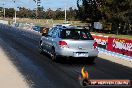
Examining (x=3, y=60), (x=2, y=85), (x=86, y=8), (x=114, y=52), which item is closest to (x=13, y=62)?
(x=3, y=60)

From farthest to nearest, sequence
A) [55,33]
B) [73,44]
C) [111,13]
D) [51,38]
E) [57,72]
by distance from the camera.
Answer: [111,13], [51,38], [55,33], [73,44], [57,72]

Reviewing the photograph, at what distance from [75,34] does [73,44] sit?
724 mm

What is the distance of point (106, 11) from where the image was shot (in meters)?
63.4

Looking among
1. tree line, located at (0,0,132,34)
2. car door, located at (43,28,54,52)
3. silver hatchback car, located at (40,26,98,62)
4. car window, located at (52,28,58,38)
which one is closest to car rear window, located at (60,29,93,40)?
silver hatchback car, located at (40,26,98,62)

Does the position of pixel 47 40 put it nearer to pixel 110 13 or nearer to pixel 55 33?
pixel 55 33

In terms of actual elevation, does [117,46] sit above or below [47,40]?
below

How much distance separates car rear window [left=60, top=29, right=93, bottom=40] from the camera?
1658cm

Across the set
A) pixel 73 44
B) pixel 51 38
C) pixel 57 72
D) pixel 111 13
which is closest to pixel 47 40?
pixel 51 38

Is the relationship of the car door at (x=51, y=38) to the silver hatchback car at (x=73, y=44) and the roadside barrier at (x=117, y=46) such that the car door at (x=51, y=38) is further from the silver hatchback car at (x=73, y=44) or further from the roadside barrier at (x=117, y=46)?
the roadside barrier at (x=117, y=46)

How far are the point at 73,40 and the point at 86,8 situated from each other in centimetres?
5786

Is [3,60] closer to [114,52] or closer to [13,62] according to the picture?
[13,62]

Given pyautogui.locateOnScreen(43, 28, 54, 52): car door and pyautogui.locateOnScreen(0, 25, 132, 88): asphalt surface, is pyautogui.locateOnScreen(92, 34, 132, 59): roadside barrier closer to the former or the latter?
pyautogui.locateOnScreen(0, 25, 132, 88): asphalt surface

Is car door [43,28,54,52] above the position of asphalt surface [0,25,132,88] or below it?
above

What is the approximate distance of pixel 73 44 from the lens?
16203mm
